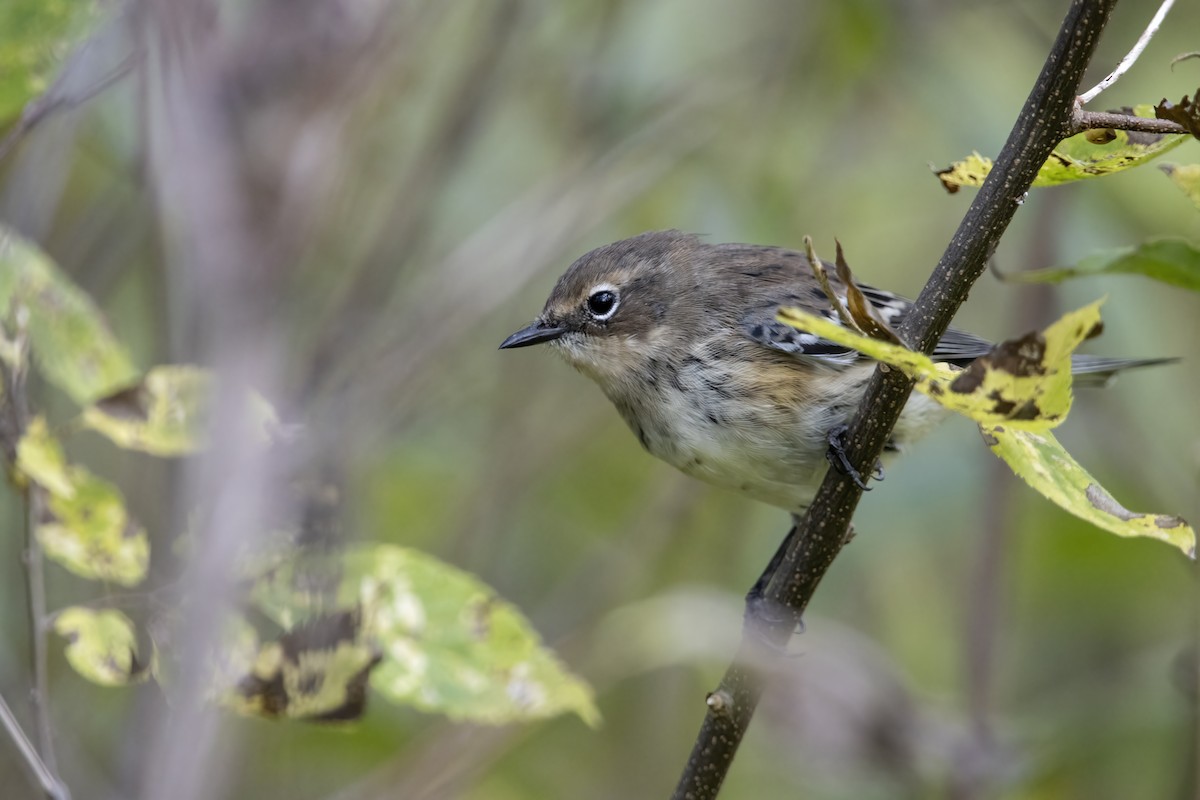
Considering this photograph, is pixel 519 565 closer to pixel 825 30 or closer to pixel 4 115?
pixel 825 30

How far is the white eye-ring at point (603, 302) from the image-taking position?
3986 mm

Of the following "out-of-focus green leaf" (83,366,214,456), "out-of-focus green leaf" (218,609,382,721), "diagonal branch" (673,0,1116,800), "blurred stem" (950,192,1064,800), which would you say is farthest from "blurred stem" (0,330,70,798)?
"blurred stem" (950,192,1064,800)

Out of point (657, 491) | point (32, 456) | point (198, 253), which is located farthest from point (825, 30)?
point (32, 456)

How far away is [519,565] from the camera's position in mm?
5625

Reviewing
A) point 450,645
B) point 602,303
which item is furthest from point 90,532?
point 602,303

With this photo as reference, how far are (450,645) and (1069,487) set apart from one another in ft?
4.57

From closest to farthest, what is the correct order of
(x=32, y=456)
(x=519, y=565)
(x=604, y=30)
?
(x=32, y=456) < (x=604, y=30) < (x=519, y=565)

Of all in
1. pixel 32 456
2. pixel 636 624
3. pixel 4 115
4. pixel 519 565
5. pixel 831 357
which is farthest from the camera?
pixel 519 565

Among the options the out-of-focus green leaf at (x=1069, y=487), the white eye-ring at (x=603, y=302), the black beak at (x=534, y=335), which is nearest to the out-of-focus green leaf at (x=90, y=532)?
the black beak at (x=534, y=335)

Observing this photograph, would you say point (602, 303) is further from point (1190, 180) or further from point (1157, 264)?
point (1190, 180)

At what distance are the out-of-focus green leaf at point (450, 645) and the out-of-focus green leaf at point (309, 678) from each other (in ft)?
0.92

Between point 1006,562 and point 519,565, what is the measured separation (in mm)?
2287

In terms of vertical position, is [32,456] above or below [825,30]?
below

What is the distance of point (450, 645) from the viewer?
106 inches
